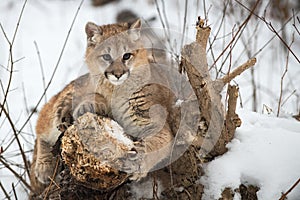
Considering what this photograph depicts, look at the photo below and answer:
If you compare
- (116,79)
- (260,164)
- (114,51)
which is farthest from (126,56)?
(260,164)

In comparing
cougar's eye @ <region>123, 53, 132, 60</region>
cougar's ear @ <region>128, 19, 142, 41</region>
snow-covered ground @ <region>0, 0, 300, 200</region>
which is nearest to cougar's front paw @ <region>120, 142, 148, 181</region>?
snow-covered ground @ <region>0, 0, 300, 200</region>

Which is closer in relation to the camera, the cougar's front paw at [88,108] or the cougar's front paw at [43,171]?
the cougar's front paw at [88,108]

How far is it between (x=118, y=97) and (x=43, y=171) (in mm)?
768

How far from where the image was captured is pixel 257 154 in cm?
254

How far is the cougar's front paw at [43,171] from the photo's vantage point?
123 inches

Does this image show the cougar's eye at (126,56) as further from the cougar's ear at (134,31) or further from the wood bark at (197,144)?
the wood bark at (197,144)

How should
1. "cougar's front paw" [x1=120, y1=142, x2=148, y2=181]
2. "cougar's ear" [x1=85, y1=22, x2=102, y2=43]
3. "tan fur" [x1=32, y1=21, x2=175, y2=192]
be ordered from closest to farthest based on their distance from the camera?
"cougar's front paw" [x1=120, y1=142, x2=148, y2=181] → "tan fur" [x1=32, y1=21, x2=175, y2=192] → "cougar's ear" [x1=85, y1=22, x2=102, y2=43]

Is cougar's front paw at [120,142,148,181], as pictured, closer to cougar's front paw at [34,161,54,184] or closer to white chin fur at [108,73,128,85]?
white chin fur at [108,73,128,85]

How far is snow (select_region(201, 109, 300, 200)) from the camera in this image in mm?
2391

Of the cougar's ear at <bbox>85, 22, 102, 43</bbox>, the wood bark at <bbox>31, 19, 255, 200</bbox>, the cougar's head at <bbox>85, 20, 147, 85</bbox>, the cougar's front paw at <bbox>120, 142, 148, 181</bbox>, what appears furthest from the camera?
the cougar's ear at <bbox>85, 22, 102, 43</bbox>

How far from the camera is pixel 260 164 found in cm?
248

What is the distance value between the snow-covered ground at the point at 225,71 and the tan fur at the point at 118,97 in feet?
1.12

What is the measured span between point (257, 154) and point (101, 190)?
89 cm

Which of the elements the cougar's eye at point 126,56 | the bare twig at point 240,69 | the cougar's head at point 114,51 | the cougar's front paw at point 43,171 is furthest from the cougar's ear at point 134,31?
the cougar's front paw at point 43,171
